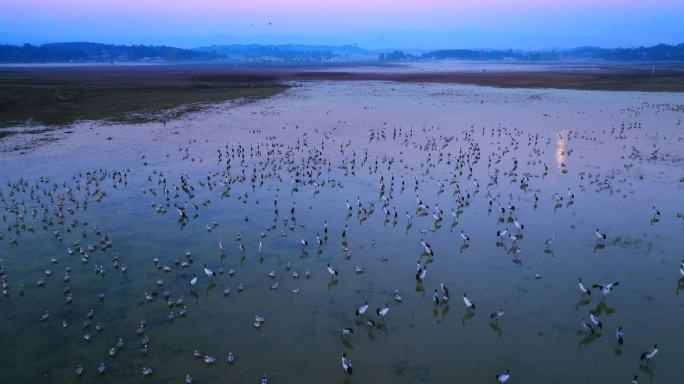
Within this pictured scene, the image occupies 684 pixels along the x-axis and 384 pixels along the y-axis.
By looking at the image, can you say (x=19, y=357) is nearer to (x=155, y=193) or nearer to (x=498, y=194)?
(x=155, y=193)

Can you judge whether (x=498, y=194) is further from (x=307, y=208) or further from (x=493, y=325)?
(x=493, y=325)

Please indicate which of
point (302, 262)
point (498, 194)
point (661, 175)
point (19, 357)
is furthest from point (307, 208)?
point (661, 175)

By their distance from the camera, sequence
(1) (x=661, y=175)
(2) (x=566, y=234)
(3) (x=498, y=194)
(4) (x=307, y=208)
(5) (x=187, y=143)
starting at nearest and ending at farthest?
(2) (x=566, y=234), (4) (x=307, y=208), (3) (x=498, y=194), (1) (x=661, y=175), (5) (x=187, y=143)

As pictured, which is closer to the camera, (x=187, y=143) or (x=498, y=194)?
(x=498, y=194)

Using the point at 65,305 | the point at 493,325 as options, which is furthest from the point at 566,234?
the point at 65,305

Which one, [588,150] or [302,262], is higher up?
[588,150]

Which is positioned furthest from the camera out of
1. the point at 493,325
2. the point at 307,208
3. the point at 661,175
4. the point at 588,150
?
the point at 588,150
